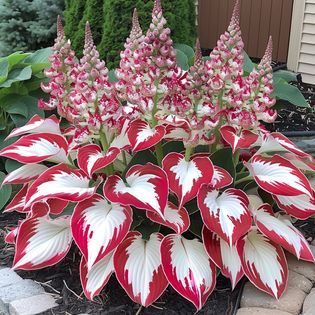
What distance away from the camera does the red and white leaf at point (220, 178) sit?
1844mm

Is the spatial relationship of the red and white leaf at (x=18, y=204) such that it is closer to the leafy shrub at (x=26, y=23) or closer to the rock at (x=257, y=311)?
the rock at (x=257, y=311)

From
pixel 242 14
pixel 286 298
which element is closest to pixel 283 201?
pixel 286 298

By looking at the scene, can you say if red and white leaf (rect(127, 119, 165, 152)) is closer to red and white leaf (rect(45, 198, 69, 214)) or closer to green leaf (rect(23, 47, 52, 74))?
red and white leaf (rect(45, 198, 69, 214))

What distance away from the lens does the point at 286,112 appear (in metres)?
3.96

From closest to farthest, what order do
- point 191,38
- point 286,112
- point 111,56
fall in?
point 111,56 < point 191,38 < point 286,112

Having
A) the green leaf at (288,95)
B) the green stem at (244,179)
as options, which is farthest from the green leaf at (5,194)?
the green leaf at (288,95)

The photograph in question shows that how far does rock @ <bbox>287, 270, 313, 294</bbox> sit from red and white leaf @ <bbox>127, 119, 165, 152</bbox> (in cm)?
68

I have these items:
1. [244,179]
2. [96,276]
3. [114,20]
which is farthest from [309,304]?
[114,20]

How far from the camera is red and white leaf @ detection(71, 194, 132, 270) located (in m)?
1.72

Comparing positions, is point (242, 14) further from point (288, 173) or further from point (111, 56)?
point (288, 173)

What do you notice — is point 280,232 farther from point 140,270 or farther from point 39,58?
point 39,58

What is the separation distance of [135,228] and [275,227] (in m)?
0.48

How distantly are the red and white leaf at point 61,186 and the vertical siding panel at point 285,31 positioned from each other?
3.71 meters

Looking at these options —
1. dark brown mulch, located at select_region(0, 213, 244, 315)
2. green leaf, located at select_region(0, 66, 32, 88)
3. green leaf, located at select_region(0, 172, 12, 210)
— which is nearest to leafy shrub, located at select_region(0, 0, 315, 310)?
dark brown mulch, located at select_region(0, 213, 244, 315)
